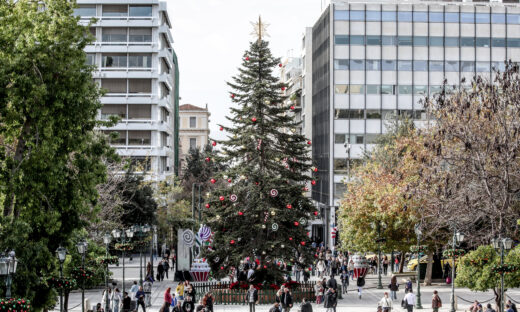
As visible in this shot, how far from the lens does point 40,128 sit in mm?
21969

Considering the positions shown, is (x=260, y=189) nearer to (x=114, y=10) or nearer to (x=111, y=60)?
(x=111, y=60)

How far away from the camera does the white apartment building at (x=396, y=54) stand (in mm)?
72875

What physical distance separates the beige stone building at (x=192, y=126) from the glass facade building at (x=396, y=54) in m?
64.2

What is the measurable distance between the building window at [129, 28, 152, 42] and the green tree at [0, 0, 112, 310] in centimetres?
5132

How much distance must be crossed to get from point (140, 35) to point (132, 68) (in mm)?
3449

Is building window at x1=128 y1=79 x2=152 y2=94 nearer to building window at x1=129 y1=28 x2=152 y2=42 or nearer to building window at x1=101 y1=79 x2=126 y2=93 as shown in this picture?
building window at x1=101 y1=79 x2=126 y2=93

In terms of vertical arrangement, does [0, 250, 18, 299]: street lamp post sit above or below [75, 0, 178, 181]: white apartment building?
below

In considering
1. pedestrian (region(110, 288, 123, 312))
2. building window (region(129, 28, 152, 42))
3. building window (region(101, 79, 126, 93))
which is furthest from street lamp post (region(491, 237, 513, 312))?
building window (region(129, 28, 152, 42))

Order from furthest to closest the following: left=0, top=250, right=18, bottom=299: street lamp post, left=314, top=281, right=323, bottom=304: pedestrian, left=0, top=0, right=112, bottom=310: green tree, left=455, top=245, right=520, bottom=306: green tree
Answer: left=314, top=281, right=323, bottom=304: pedestrian → left=455, top=245, right=520, bottom=306: green tree → left=0, top=0, right=112, bottom=310: green tree → left=0, top=250, right=18, bottom=299: street lamp post

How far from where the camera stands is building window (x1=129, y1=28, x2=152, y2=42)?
73.8m

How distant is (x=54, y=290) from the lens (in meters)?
23.2

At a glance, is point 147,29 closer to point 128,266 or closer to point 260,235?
point 128,266

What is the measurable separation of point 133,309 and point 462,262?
42.1ft

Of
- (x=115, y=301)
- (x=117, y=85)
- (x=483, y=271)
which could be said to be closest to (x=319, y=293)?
(x=115, y=301)
